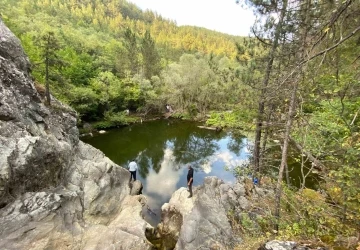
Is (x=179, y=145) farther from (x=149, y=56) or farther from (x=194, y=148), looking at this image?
(x=149, y=56)

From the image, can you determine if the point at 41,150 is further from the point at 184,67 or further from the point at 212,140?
the point at 184,67

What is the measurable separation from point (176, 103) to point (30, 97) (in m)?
29.2

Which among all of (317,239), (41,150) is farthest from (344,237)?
(41,150)

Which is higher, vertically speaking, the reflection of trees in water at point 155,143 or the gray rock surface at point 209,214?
the gray rock surface at point 209,214

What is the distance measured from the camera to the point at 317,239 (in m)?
4.31

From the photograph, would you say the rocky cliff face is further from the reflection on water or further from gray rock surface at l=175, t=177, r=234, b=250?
the reflection on water

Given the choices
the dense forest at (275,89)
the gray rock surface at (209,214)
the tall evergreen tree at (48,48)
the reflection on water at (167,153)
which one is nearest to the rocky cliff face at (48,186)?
the gray rock surface at (209,214)

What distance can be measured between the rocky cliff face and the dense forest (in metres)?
4.32

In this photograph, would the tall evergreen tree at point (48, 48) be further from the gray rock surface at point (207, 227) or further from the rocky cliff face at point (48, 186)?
the gray rock surface at point (207, 227)

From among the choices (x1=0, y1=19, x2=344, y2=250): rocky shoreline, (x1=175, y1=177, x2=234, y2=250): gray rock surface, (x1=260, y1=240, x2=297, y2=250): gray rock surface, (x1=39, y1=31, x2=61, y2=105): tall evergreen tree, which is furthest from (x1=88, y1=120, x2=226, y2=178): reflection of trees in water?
(x1=260, y1=240, x2=297, y2=250): gray rock surface

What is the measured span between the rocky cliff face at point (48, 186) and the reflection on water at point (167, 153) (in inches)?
105

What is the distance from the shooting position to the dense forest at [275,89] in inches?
153

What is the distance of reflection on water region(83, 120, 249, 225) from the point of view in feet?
55.1

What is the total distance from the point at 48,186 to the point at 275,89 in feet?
31.2
